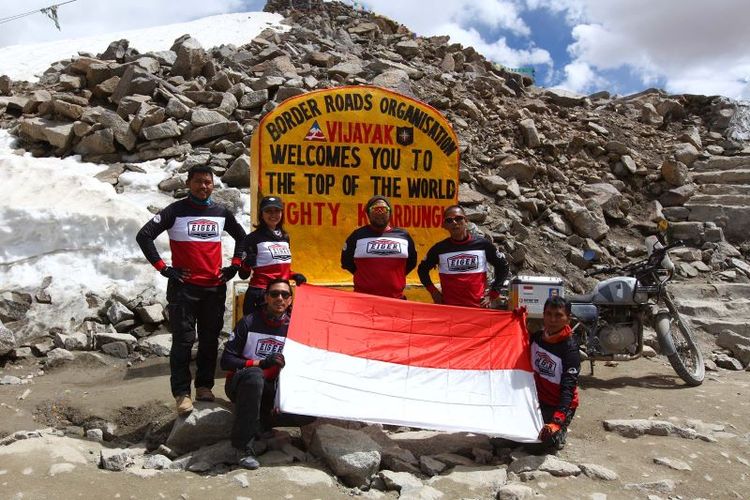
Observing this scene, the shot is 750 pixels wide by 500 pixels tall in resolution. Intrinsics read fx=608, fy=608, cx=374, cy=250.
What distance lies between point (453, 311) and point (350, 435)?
1.54 metres

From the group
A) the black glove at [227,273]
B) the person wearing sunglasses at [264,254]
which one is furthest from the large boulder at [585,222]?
the black glove at [227,273]

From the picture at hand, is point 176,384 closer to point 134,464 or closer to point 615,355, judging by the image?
point 134,464

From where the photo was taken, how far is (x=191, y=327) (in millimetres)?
4773

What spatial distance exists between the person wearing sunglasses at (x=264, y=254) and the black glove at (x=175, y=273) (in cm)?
60

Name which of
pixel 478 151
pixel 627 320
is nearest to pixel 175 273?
pixel 627 320

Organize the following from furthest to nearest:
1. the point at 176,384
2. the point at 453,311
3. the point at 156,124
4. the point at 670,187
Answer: the point at 670,187 < the point at 156,124 < the point at 453,311 < the point at 176,384

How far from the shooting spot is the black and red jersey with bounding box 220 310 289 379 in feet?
14.2

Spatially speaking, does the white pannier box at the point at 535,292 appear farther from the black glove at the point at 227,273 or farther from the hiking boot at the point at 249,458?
the hiking boot at the point at 249,458

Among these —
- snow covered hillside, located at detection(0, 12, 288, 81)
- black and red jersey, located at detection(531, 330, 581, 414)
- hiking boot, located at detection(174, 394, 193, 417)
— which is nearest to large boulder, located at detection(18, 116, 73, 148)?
snow covered hillside, located at detection(0, 12, 288, 81)

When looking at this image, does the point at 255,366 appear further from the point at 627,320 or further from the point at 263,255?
the point at 627,320

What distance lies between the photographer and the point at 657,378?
22.6 feet

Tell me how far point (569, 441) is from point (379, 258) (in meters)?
2.19

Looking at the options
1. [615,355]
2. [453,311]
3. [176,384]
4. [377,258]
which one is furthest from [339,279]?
[615,355]

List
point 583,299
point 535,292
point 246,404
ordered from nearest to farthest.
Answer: point 246,404
point 535,292
point 583,299
